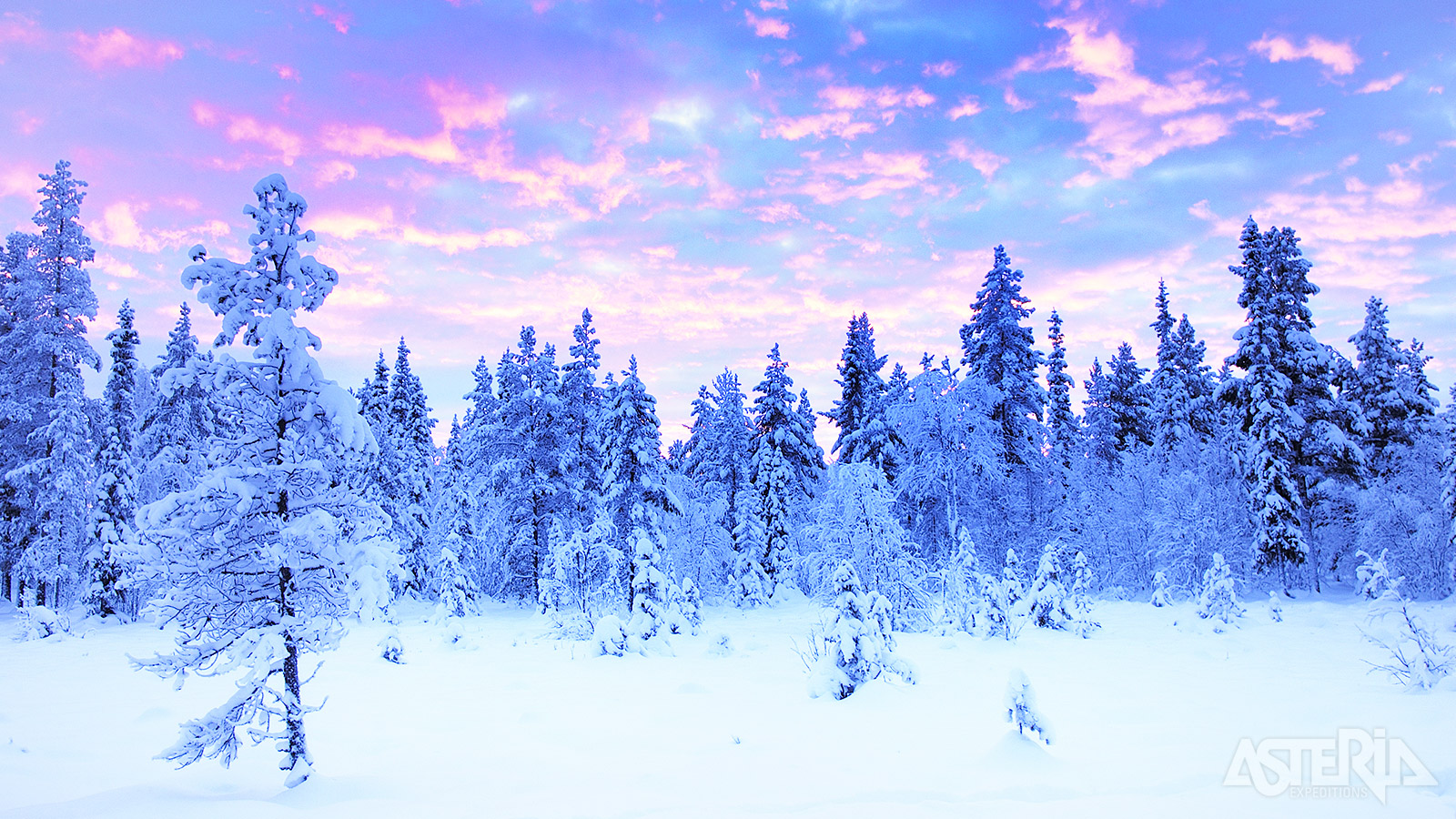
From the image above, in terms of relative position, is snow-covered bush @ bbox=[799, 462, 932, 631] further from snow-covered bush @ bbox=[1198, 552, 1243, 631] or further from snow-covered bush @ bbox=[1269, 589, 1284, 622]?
snow-covered bush @ bbox=[1269, 589, 1284, 622]

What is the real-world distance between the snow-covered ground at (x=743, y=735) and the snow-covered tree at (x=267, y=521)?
3.84 feet

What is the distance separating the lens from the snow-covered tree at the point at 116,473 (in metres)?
24.1

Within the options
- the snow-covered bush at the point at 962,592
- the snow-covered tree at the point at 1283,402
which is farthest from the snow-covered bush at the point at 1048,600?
the snow-covered tree at the point at 1283,402

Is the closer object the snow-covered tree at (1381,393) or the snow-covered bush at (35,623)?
the snow-covered bush at (35,623)

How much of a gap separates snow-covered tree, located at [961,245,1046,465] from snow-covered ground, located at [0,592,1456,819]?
1297 centimetres

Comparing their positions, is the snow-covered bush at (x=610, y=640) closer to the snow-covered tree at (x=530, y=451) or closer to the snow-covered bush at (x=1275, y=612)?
the snow-covered tree at (x=530, y=451)

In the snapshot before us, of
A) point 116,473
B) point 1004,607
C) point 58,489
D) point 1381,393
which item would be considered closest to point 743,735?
point 1004,607

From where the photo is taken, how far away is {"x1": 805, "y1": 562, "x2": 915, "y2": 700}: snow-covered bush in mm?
10742

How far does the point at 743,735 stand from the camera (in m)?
8.73

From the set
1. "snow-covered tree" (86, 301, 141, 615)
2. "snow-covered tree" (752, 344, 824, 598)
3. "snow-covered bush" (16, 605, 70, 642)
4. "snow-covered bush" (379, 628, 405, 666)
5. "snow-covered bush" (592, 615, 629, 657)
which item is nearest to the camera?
"snow-covered bush" (379, 628, 405, 666)

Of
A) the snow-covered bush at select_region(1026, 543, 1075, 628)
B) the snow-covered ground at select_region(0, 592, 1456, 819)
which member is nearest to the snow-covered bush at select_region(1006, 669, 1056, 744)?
the snow-covered ground at select_region(0, 592, 1456, 819)

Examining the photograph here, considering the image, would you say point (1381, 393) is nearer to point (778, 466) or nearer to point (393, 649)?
point (778, 466)

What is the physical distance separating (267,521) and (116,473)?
2499 cm

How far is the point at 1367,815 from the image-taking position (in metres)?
5.36
